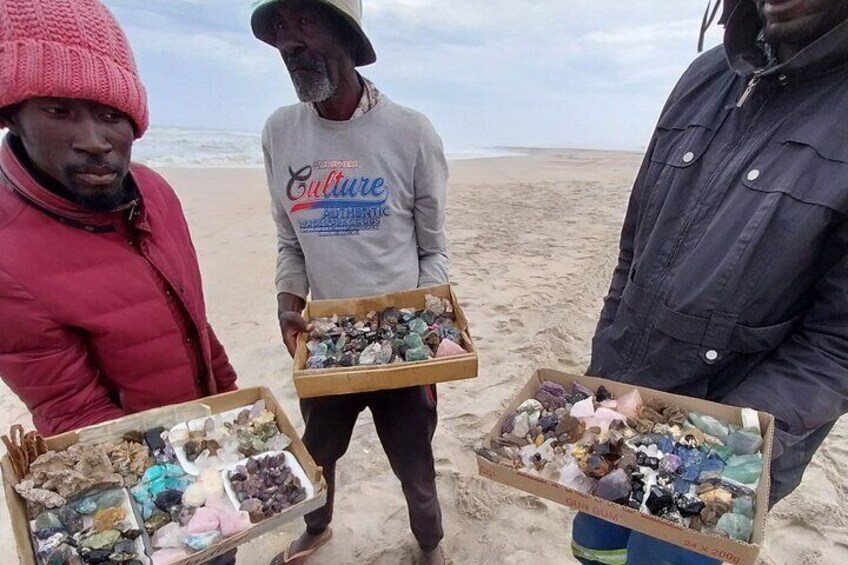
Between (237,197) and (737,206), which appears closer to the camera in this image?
(737,206)

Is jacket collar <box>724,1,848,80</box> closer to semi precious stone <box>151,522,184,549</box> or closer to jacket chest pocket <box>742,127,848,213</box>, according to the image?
jacket chest pocket <box>742,127,848,213</box>

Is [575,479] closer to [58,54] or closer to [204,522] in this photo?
[204,522]

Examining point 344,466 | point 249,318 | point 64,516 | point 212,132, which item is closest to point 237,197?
point 249,318

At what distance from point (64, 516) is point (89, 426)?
0.23 meters

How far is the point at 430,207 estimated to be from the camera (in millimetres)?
2055

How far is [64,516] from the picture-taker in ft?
3.99

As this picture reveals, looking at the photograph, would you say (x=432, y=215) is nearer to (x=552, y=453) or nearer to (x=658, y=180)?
(x=658, y=180)

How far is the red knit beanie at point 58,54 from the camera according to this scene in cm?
124

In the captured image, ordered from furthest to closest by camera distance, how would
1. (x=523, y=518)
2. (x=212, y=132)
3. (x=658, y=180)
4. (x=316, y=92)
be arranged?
(x=212, y=132)
(x=523, y=518)
(x=316, y=92)
(x=658, y=180)

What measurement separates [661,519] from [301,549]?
1.79 meters

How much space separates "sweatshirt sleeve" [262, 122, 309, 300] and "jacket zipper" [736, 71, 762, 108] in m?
Result: 1.54

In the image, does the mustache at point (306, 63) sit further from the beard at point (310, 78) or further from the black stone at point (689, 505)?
the black stone at point (689, 505)

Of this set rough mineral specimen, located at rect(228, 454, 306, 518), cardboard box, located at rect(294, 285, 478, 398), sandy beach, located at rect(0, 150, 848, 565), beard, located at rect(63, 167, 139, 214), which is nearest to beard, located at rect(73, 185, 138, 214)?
beard, located at rect(63, 167, 139, 214)

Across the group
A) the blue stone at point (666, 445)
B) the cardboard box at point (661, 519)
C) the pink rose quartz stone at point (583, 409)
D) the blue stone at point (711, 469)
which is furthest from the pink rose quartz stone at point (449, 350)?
the blue stone at point (711, 469)
